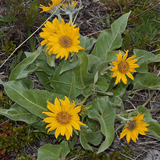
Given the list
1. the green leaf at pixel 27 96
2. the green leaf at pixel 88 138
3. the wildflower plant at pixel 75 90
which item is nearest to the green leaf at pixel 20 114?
the wildflower plant at pixel 75 90

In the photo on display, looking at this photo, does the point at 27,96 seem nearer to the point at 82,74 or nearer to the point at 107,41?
the point at 82,74

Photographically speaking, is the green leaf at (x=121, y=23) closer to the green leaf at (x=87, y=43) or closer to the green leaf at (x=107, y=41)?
the green leaf at (x=107, y=41)

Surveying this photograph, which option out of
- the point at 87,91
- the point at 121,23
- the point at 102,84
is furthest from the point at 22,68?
the point at 121,23

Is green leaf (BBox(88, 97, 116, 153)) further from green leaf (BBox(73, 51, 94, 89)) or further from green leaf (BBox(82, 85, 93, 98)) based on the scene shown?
green leaf (BBox(73, 51, 94, 89))

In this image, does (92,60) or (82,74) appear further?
(92,60)

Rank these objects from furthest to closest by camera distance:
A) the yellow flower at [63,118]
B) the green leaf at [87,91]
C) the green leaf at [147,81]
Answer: the green leaf at [147,81], the green leaf at [87,91], the yellow flower at [63,118]

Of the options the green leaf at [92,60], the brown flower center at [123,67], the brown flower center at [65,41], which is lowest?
the green leaf at [92,60]

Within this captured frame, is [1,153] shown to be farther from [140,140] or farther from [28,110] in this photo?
[140,140]

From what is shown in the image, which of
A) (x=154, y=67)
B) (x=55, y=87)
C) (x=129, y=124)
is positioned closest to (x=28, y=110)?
(x=55, y=87)
